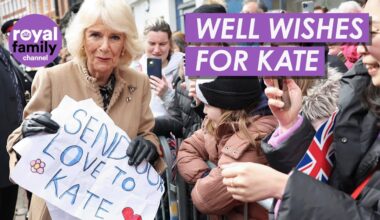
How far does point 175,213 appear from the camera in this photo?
2725mm

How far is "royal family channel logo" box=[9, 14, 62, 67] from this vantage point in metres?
5.16

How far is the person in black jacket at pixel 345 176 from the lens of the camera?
1318 millimetres

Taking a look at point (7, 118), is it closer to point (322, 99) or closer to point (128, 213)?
point (128, 213)

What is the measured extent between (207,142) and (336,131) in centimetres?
100

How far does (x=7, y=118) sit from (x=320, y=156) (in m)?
2.46

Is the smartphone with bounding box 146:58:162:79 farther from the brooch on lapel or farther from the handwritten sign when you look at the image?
the handwritten sign

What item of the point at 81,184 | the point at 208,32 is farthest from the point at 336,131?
the point at 81,184

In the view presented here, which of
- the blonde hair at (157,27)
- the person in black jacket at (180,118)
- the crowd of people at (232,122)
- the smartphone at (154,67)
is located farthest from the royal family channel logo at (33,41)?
the person in black jacket at (180,118)

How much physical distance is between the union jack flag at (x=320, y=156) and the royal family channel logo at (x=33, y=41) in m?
4.16

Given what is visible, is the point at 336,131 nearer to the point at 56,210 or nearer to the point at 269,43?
the point at 269,43

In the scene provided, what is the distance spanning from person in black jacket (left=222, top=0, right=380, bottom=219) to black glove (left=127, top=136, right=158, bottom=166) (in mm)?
832

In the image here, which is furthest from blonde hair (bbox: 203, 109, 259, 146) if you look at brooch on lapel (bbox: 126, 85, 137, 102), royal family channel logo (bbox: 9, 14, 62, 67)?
royal family channel logo (bbox: 9, 14, 62, 67)

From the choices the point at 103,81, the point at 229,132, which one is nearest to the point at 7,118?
the point at 103,81

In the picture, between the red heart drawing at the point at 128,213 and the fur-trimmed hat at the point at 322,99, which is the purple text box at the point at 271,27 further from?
the red heart drawing at the point at 128,213
